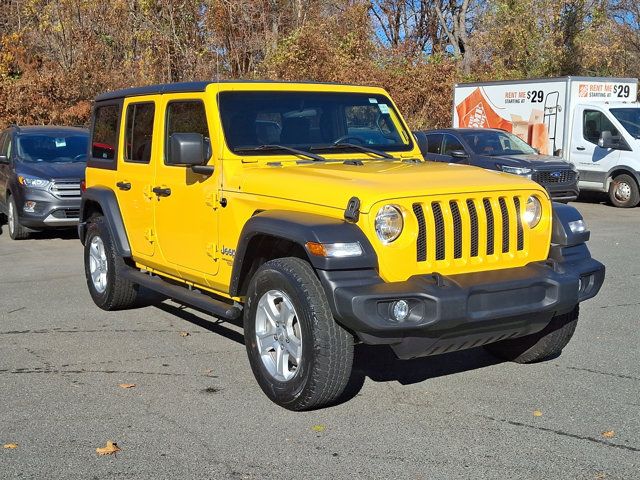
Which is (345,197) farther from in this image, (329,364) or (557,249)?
(557,249)

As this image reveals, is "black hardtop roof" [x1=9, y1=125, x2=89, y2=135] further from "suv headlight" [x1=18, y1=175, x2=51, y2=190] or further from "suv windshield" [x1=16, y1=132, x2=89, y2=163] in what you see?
"suv headlight" [x1=18, y1=175, x2=51, y2=190]

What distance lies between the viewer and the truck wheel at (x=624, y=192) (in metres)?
17.0

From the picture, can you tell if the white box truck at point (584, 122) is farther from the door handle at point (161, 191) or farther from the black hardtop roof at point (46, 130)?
the door handle at point (161, 191)

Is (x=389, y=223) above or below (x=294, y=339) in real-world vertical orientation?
above

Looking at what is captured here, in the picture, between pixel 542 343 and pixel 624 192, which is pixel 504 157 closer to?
pixel 624 192

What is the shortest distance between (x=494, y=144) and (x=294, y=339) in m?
12.0

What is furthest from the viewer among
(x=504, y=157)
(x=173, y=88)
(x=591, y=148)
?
(x=591, y=148)

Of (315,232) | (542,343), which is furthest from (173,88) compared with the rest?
(542,343)

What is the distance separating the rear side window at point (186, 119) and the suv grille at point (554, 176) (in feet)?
32.1

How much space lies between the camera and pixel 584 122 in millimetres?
18000

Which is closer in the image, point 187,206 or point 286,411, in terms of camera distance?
point 286,411

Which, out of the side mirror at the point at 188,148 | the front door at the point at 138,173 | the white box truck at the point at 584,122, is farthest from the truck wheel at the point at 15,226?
the white box truck at the point at 584,122

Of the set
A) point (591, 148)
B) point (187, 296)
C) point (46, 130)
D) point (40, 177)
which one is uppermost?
point (46, 130)

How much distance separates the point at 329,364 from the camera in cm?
473
